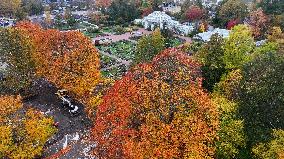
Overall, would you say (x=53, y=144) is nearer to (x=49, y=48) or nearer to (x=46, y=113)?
(x=46, y=113)

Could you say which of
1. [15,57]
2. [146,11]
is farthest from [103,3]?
[15,57]

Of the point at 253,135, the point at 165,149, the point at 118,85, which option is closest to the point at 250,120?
the point at 253,135

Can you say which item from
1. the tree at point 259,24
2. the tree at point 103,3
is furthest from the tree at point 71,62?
the tree at point 103,3

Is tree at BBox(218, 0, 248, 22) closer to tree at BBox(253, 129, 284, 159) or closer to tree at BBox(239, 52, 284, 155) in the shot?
tree at BBox(239, 52, 284, 155)

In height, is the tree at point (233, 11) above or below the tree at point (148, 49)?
below

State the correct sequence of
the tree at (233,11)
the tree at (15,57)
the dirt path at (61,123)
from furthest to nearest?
the tree at (233,11) → the tree at (15,57) → the dirt path at (61,123)

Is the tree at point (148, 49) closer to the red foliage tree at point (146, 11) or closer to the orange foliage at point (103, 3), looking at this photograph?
the red foliage tree at point (146, 11)
